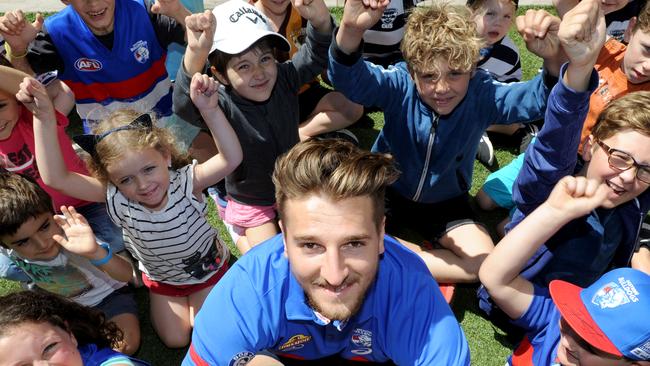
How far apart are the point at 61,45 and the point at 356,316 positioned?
2.75 metres

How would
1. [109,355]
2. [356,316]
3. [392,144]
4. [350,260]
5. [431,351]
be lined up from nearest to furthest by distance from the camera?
[350,260], [431,351], [356,316], [109,355], [392,144]

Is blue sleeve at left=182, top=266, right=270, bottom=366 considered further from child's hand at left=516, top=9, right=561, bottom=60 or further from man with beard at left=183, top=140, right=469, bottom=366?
child's hand at left=516, top=9, right=561, bottom=60

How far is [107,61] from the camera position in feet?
12.5

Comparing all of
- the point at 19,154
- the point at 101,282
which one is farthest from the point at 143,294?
the point at 19,154

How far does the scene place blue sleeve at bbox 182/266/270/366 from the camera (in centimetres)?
219

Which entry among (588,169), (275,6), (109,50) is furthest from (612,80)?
(109,50)

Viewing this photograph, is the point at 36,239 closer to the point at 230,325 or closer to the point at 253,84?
the point at 230,325

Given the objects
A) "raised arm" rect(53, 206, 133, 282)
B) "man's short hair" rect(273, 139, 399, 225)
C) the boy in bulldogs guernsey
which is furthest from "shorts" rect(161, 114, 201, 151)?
"man's short hair" rect(273, 139, 399, 225)

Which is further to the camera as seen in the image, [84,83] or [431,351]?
[84,83]

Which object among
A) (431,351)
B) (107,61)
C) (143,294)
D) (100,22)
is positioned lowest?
(143,294)

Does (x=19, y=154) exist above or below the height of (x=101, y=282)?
above

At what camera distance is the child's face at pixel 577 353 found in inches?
85.4

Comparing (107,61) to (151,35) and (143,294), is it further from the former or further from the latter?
(143,294)

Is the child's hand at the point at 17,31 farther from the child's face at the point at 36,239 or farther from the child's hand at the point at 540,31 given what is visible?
the child's hand at the point at 540,31
